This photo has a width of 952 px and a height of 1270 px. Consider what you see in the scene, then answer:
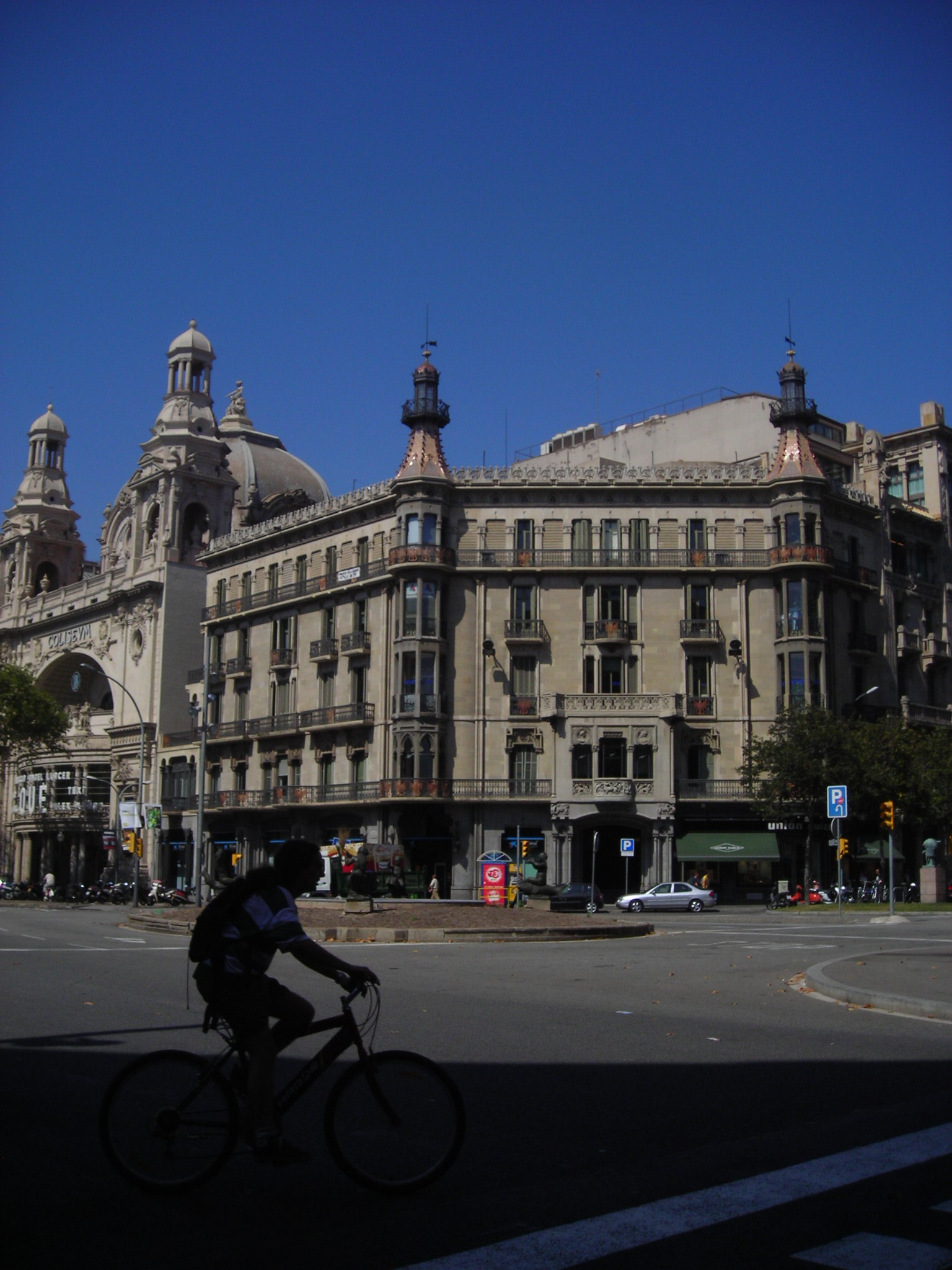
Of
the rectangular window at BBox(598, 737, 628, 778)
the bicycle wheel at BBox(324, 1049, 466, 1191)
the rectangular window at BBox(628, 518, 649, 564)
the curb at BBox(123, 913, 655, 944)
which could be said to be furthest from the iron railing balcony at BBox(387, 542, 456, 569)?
the bicycle wheel at BBox(324, 1049, 466, 1191)

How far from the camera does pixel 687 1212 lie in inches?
229

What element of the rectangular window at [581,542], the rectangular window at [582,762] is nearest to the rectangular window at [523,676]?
the rectangular window at [582,762]

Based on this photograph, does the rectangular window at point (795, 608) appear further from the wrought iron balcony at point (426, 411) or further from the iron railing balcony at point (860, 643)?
the wrought iron balcony at point (426, 411)

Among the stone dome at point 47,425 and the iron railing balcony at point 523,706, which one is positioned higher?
the stone dome at point 47,425

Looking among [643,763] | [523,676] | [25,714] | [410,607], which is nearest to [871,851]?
[643,763]

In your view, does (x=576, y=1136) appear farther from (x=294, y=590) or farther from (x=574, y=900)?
(x=294, y=590)

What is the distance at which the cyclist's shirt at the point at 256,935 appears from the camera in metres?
6.23

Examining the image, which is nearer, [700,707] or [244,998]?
[244,998]

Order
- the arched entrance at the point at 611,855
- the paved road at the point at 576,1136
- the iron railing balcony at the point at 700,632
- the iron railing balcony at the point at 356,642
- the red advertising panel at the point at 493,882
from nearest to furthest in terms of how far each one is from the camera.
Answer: the paved road at the point at 576,1136 < the red advertising panel at the point at 493,882 < the arched entrance at the point at 611,855 < the iron railing balcony at the point at 700,632 < the iron railing balcony at the point at 356,642

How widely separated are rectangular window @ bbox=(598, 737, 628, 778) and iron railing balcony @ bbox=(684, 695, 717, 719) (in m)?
3.34

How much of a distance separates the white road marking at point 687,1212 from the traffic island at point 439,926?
19.2m

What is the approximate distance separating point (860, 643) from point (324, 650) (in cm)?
2506

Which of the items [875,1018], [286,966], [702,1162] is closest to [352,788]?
[286,966]

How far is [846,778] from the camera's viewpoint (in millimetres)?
48312
